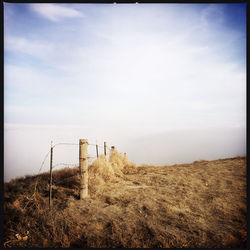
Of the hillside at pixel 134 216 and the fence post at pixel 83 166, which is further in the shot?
the fence post at pixel 83 166

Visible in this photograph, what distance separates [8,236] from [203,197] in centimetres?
556

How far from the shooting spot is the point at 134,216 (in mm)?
4559

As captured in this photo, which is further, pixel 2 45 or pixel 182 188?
pixel 182 188

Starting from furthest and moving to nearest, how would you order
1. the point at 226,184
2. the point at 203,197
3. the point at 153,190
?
the point at 226,184, the point at 153,190, the point at 203,197

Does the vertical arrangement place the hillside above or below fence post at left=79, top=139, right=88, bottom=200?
below

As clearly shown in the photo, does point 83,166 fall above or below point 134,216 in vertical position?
above

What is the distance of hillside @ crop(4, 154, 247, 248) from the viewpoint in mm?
3693

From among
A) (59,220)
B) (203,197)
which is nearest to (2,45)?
(59,220)

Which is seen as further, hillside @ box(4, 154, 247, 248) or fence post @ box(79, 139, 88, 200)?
fence post @ box(79, 139, 88, 200)

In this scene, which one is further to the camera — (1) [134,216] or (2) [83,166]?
(2) [83,166]

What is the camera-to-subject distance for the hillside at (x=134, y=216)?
3.69 meters

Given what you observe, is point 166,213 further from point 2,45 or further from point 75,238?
point 2,45

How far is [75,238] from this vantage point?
3.80 meters

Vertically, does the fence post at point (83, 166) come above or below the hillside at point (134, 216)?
above
